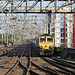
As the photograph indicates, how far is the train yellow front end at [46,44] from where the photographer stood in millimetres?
17242

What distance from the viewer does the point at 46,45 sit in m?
17.6

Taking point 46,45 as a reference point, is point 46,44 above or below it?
above

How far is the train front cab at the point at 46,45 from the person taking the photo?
17219mm

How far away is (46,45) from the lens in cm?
1762

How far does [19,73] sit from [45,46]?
29.9ft

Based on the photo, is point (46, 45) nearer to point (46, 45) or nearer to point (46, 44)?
point (46, 45)

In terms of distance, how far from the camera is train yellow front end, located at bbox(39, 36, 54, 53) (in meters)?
17.2

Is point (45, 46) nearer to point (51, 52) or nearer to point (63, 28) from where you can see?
point (51, 52)

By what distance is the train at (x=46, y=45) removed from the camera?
17203mm

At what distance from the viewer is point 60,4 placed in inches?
578

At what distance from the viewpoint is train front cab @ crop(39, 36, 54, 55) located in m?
17.2

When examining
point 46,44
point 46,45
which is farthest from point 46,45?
point 46,44

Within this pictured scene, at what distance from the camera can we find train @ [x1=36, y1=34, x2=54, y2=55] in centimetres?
1720

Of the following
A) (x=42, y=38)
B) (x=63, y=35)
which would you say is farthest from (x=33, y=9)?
(x=63, y=35)
